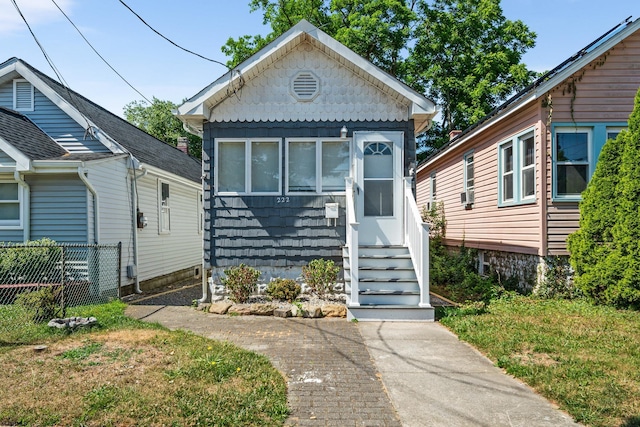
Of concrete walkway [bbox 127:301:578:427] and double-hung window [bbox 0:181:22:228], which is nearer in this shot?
concrete walkway [bbox 127:301:578:427]

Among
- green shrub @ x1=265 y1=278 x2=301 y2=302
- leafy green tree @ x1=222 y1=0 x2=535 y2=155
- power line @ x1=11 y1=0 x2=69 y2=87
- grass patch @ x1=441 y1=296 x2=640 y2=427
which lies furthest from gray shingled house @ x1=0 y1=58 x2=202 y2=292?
leafy green tree @ x1=222 y1=0 x2=535 y2=155

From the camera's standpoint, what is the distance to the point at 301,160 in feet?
29.4

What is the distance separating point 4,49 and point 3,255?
12.8ft

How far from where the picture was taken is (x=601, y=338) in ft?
19.5

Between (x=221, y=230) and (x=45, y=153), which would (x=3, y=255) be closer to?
(x=45, y=153)

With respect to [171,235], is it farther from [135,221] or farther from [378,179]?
[378,179]

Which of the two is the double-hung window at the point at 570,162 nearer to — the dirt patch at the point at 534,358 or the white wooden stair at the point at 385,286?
the white wooden stair at the point at 385,286

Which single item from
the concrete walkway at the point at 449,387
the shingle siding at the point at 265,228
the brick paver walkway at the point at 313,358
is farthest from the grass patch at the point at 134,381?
the shingle siding at the point at 265,228

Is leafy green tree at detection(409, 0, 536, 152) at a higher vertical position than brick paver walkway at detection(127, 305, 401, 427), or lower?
higher

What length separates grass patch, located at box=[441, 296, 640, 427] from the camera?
3.93 metres

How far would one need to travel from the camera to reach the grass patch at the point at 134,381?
12.0ft

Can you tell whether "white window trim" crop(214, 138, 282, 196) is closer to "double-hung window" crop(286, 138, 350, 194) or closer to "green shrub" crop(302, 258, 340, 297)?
"double-hung window" crop(286, 138, 350, 194)

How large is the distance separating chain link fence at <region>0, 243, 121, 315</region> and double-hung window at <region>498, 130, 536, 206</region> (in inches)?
343

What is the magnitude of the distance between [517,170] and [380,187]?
3.18 metres
